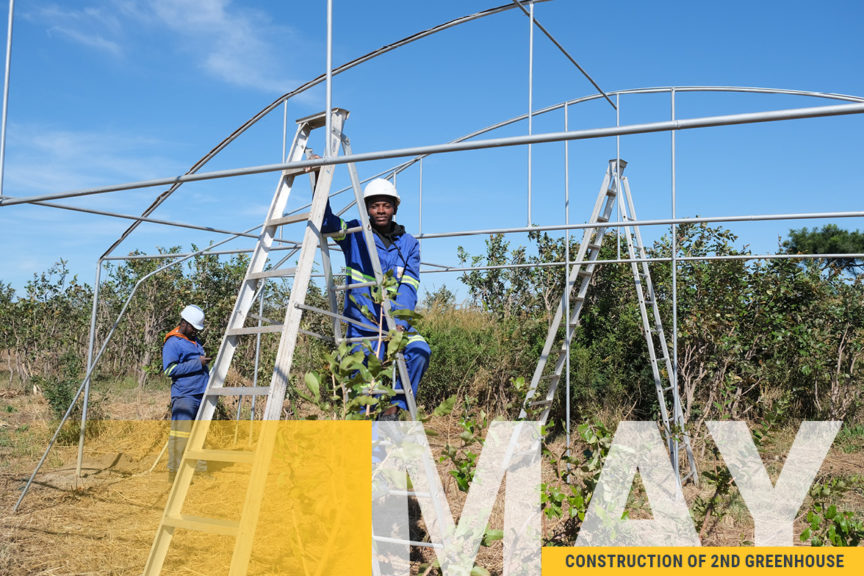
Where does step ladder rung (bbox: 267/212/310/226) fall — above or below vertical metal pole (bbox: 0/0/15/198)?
below

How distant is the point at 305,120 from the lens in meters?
3.92

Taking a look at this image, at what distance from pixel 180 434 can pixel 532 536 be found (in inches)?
162

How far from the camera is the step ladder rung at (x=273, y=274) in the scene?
3.54 m

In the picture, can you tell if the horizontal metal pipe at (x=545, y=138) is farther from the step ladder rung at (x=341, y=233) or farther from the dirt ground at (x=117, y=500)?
the dirt ground at (x=117, y=500)

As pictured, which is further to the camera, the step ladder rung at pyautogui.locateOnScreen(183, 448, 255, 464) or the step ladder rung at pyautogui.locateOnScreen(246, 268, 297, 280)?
the step ladder rung at pyautogui.locateOnScreen(246, 268, 297, 280)

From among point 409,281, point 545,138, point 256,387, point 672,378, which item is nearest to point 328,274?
point 409,281

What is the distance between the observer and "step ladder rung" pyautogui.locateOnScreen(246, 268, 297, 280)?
354 cm

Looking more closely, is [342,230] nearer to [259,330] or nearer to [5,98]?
[259,330]

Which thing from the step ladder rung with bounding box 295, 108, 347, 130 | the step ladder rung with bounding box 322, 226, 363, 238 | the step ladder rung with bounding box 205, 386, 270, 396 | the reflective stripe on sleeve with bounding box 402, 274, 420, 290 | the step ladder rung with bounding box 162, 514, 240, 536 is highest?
the step ladder rung with bounding box 295, 108, 347, 130

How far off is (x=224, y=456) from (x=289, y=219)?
1343 mm

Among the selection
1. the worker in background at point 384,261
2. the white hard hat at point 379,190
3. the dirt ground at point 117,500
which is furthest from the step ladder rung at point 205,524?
the white hard hat at point 379,190

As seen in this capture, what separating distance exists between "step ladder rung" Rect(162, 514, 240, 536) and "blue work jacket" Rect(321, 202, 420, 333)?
1441 millimetres
